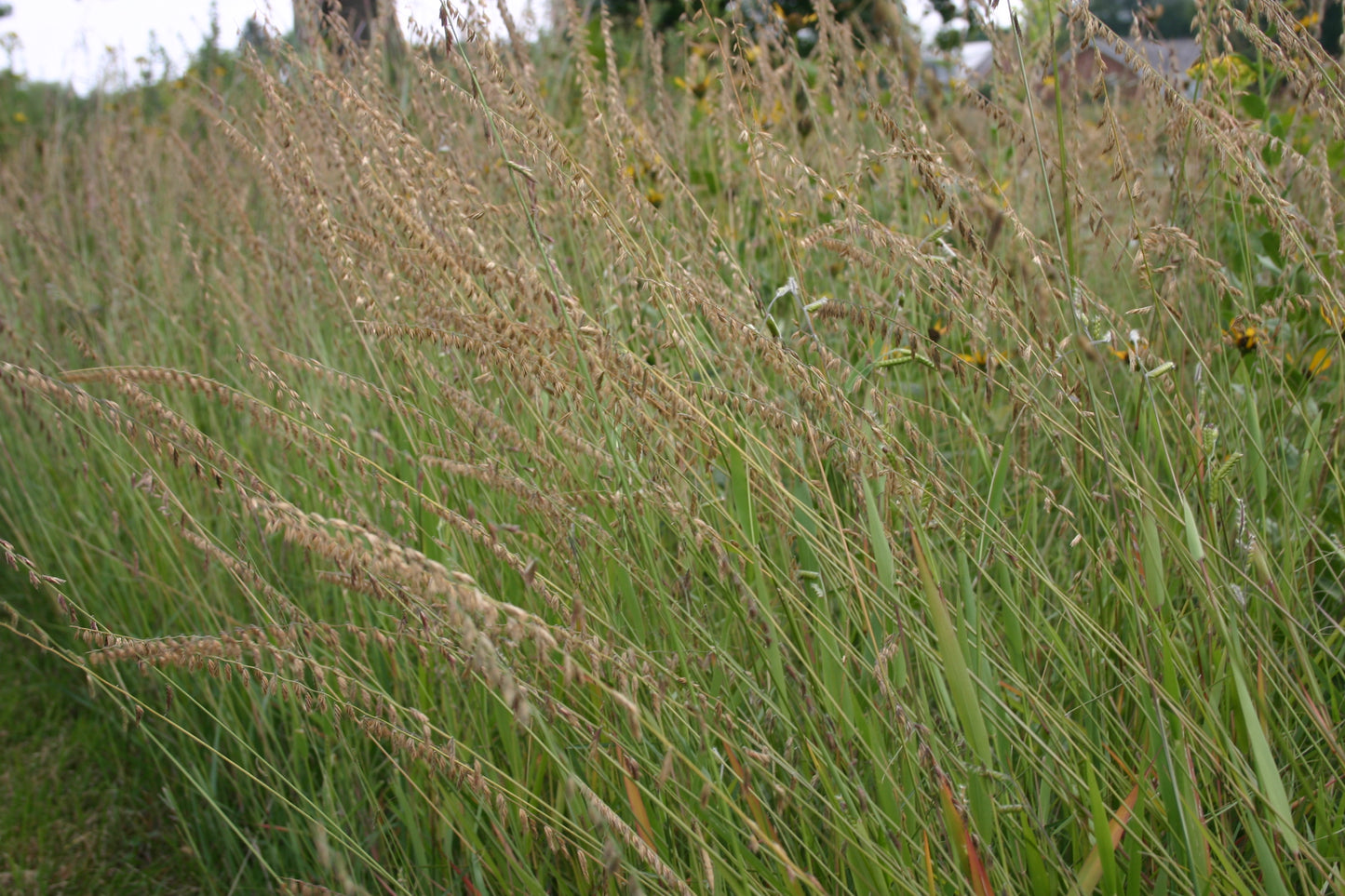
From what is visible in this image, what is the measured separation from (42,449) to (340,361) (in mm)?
1087

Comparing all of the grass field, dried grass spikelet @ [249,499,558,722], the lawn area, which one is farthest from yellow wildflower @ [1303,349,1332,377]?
the lawn area

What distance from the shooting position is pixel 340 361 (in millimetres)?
2773

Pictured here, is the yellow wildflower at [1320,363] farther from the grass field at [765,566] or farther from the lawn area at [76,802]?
the lawn area at [76,802]

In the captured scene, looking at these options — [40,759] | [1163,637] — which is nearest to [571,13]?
[1163,637]

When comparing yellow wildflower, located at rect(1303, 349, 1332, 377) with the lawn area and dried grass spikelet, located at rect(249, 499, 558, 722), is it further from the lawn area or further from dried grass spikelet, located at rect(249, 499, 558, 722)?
the lawn area

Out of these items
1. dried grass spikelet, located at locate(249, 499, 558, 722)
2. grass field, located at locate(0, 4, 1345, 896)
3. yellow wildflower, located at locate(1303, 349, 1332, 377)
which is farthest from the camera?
yellow wildflower, located at locate(1303, 349, 1332, 377)

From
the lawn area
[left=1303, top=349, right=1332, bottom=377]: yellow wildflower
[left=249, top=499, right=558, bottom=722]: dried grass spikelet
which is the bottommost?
the lawn area

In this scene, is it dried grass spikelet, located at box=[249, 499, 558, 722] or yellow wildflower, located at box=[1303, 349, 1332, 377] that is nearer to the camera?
dried grass spikelet, located at box=[249, 499, 558, 722]

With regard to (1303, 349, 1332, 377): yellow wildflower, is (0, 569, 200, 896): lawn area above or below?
below

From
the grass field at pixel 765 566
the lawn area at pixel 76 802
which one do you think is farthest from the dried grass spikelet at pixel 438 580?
the lawn area at pixel 76 802

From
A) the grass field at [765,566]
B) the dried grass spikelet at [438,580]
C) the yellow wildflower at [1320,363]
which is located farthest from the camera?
the yellow wildflower at [1320,363]

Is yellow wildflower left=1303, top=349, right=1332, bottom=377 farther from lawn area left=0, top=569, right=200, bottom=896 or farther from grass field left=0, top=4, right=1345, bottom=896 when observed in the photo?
lawn area left=0, top=569, right=200, bottom=896

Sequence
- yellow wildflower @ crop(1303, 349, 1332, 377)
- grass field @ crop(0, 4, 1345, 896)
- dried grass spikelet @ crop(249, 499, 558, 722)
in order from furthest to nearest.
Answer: yellow wildflower @ crop(1303, 349, 1332, 377), grass field @ crop(0, 4, 1345, 896), dried grass spikelet @ crop(249, 499, 558, 722)

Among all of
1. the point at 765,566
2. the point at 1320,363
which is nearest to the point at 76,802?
the point at 765,566
